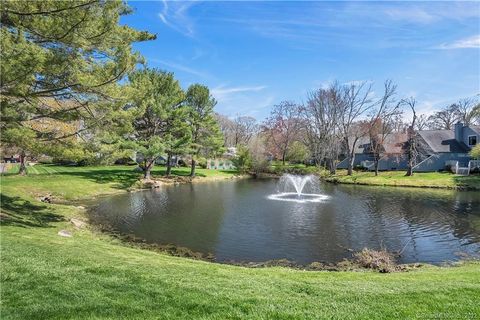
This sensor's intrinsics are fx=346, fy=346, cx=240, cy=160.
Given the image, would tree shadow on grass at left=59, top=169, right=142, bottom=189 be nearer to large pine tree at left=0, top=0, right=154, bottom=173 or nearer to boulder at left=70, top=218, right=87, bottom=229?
boulder at left=70, top=218, right=87, bottom=229

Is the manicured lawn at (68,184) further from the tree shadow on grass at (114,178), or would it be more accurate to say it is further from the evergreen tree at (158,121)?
the evergreen tree at (158,121)

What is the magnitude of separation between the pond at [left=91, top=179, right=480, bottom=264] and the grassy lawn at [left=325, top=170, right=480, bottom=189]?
759 centimetres

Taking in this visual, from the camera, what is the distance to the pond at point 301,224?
616 inches

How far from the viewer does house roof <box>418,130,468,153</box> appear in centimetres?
5111

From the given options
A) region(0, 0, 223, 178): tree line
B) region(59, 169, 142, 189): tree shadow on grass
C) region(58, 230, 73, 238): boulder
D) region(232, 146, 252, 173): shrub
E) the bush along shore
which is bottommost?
the bush along shore

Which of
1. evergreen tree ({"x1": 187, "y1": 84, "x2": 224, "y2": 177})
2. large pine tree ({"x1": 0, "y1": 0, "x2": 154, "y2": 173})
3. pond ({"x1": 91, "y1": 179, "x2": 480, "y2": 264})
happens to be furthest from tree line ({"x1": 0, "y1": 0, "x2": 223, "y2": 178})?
evergreen tree ({"x1": 187, "y1": 84, "x2": 224, "y2": 177})

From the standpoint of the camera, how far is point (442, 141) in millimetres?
52750

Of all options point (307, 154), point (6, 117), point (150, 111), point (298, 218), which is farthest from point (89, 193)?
point (307, 154)

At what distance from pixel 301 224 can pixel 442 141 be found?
1685 inches

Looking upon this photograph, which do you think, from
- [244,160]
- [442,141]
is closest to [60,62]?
[244,160]

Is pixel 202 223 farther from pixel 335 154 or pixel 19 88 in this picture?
pixel 335 154

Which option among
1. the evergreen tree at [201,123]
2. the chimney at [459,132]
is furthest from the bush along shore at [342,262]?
the chimney at [459,132]

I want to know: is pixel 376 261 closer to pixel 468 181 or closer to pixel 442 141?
pixel 468 181

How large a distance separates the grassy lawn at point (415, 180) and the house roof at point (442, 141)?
778 centimetres
